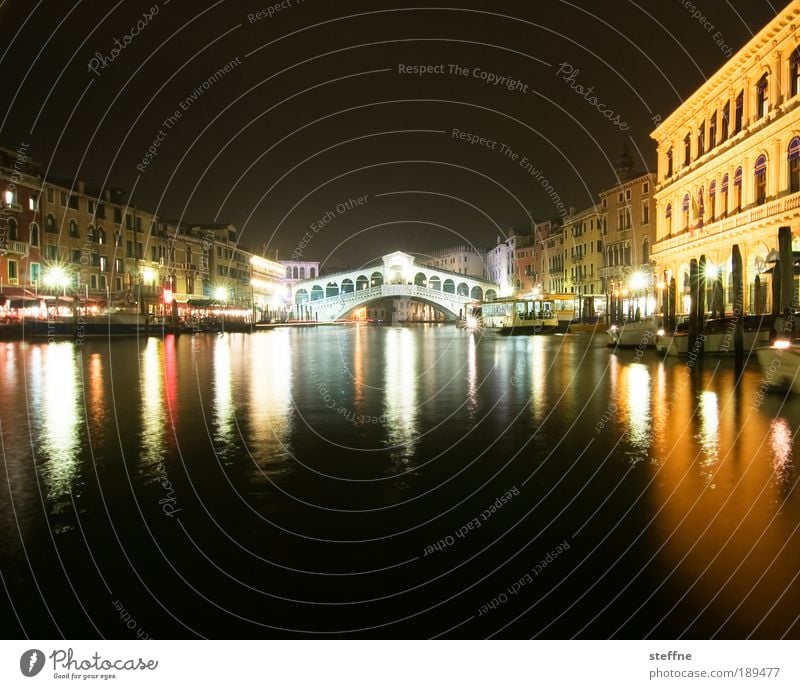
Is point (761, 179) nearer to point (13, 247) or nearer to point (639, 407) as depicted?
point (639, 407)

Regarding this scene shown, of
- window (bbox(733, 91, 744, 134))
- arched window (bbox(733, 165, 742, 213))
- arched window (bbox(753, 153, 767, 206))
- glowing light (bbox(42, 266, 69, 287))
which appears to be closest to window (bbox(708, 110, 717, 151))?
window (bbox(733, 91, 744, 134))

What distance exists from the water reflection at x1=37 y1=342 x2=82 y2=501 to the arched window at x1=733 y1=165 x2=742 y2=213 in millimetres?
29084

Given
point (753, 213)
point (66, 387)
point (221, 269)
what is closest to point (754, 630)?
point (66, 387)

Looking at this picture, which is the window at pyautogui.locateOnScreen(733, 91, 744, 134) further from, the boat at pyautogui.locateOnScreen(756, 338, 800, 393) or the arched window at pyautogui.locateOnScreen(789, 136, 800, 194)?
the boat at pyautogui.locateOnScreen(756, 338, 800, 393)

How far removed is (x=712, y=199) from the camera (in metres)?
36.3

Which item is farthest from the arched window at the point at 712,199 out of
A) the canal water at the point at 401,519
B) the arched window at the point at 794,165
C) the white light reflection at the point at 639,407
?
the canal water at the point at 401,519

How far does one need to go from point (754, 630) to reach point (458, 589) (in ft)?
5.45

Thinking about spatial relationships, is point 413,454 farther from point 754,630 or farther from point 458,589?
point 754,630

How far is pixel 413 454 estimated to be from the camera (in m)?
8.09

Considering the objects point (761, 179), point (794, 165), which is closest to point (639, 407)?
point (794, 165)

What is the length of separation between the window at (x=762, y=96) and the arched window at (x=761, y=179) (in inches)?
75.6

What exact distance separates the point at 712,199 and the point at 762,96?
22.0 ft

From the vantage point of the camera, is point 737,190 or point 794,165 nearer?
point 794,165

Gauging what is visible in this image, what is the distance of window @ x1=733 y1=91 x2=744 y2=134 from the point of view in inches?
1282
